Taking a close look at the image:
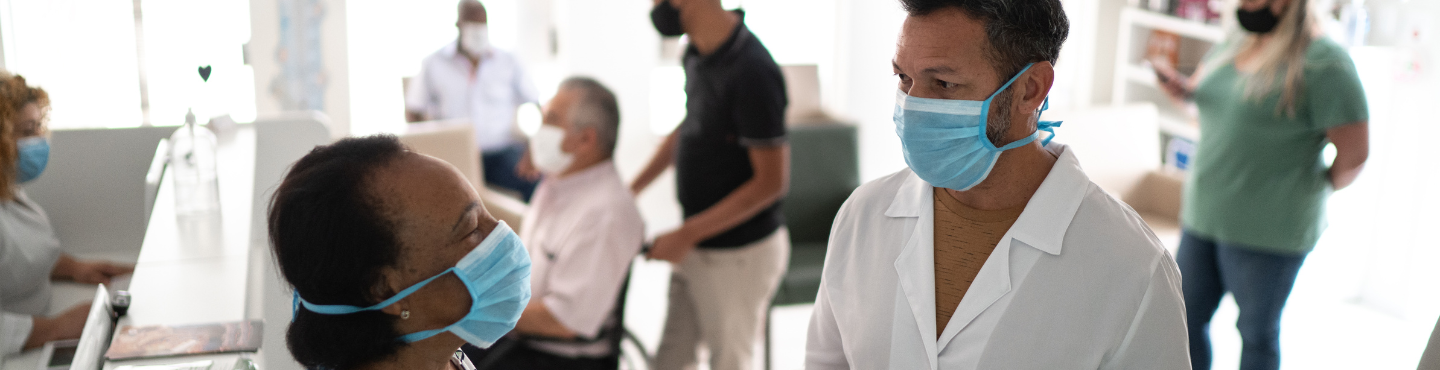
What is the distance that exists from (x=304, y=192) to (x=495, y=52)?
3.54 metres

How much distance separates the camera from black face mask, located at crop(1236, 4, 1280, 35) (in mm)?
2471

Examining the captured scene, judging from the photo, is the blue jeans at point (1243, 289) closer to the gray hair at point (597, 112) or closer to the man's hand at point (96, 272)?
the gray hair at point (597, 112)

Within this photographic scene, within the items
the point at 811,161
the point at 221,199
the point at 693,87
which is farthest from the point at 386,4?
the point at 221,199

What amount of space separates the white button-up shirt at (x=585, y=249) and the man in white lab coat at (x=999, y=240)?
100cm

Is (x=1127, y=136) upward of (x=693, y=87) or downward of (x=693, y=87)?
downward

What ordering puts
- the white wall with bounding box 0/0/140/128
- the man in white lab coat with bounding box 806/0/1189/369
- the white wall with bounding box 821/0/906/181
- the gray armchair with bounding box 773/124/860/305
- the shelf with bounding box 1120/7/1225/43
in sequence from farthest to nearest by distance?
the white wall with bounding box 821/0/906/181, the shelf with bounding box 1120/7/1225/43, the gray armchair with bounding box 773/124/860/305, the white wall with bounding box 0/0/140/128, the man in white lab coat with bounding box 806/0/1189/369

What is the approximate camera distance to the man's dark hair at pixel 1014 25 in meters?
1.24

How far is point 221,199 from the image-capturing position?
203 cm

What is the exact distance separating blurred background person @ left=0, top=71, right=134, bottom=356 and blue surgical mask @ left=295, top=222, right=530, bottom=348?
563mm

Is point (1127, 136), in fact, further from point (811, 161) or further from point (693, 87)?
point (693, 87)

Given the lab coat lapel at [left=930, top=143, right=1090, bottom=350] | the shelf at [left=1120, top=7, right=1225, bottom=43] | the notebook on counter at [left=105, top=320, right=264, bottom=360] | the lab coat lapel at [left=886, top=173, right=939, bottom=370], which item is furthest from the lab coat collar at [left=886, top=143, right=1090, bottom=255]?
the shelf at [left=1120, top=7, right=1225, bottom=43]

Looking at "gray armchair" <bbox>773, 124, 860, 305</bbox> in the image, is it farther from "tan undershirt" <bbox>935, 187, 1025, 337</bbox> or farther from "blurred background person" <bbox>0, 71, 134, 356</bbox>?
"blurred background person" <bbox>0, 71, 134, 356</bbox>

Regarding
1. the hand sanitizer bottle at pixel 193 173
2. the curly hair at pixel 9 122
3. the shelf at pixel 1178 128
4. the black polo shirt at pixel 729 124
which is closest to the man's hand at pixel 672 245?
the black polo shirt at pixel 729 124

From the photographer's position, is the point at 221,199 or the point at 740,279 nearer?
the point at 221,199
